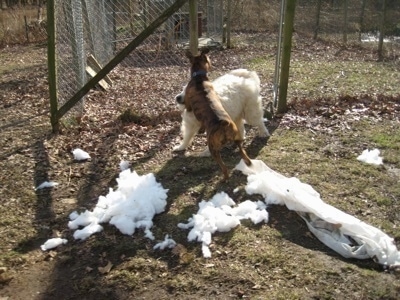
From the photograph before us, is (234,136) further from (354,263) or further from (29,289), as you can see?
(29,289)

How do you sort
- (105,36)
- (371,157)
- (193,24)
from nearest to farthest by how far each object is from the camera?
1. (371,157)
2. (193,24)
3. (105,36)

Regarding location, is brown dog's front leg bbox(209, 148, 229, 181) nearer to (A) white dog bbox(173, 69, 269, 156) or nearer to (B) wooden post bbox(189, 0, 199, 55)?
(A) white dog bbox(173, 69, 269, 156)

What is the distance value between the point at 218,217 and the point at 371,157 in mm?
2468

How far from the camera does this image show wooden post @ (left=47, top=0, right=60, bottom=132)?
5.75 meters

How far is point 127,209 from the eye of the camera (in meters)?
4.21

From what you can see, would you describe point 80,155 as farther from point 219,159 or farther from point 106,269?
point 106,269

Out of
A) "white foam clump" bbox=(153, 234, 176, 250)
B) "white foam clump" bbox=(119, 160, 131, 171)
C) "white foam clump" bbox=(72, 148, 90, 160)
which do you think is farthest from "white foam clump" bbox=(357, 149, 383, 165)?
"white foam clump" bbox=(72, 148, 90, 160)

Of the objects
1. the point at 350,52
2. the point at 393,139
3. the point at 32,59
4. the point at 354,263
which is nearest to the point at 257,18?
the point at 350,52


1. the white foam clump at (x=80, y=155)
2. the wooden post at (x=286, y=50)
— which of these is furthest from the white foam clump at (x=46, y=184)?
the wooden post at (x=286, y=50)

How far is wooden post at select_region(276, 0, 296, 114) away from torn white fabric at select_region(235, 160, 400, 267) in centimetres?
248

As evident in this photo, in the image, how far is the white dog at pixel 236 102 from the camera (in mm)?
5430

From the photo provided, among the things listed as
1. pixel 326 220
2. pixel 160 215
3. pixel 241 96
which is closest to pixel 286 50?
pixel 241 96

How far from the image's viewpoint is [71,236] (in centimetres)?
408

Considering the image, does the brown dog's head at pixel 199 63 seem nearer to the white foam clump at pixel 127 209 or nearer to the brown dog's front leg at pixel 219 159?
the brown dog's front leg at pixel 219 159
